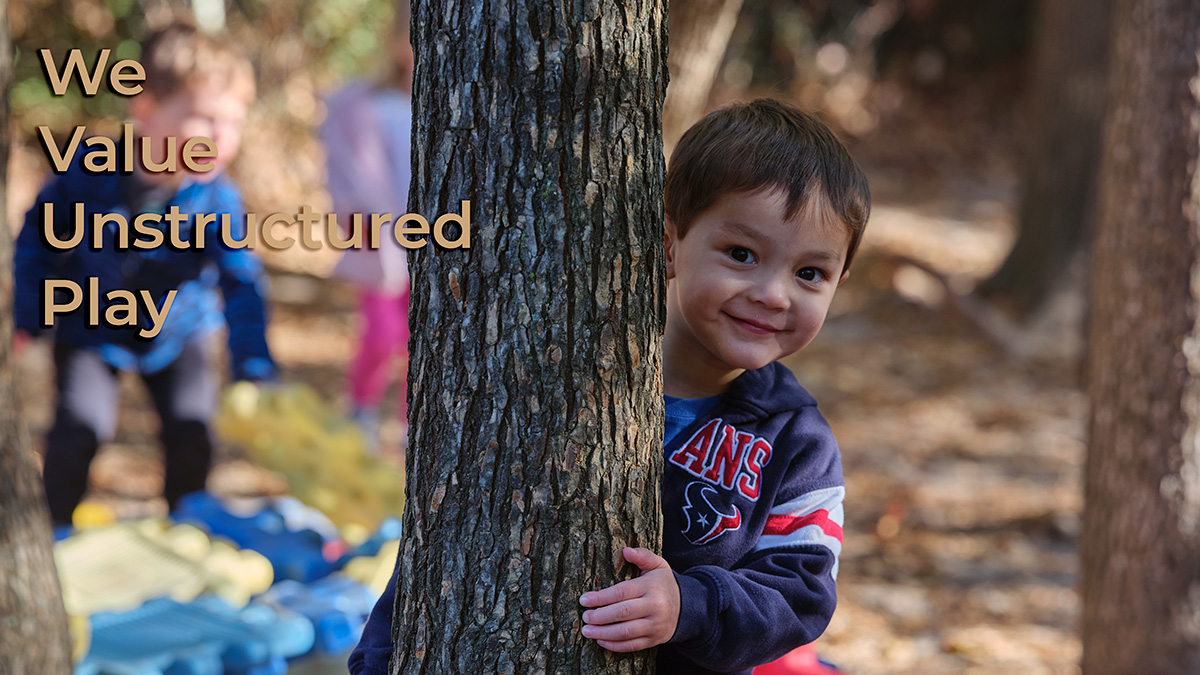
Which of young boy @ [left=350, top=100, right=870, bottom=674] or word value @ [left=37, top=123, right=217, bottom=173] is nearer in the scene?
young boy @ [left=350, top=100, right=870, bottom=674]

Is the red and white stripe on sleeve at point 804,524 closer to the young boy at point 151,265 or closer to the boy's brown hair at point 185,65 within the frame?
the young boy at point 151,265

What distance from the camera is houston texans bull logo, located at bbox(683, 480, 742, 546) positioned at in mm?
1602

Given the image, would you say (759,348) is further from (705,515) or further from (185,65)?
(185,65)

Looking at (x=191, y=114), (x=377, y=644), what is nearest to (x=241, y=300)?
(x=191, y=114)

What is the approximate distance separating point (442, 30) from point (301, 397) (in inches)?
128

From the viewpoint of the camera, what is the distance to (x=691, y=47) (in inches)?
171

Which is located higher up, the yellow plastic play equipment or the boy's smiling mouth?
the boy's smiling mouth

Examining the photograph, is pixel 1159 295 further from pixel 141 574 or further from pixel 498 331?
pixel 141 574

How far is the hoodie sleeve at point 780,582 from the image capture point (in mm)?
1479

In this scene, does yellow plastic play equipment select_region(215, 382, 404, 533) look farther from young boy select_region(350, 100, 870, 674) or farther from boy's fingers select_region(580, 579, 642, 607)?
boy's fingers select_region(580, 579, 642, 607)

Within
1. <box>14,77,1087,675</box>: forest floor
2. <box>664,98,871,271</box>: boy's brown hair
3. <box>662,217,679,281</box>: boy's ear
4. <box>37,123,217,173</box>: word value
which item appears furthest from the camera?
<box>14,77,1087,675</box>: forest floor

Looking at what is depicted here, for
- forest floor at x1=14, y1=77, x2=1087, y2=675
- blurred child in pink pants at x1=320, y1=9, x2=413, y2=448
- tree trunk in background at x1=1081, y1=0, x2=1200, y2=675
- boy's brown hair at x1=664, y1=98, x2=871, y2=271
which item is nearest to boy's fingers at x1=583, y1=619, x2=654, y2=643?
boy's brown hair at x1=664, y1=98, x2=871, y2=271

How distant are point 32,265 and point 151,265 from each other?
36 cm

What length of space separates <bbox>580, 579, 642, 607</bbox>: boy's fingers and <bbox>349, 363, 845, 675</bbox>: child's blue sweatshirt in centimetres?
7
